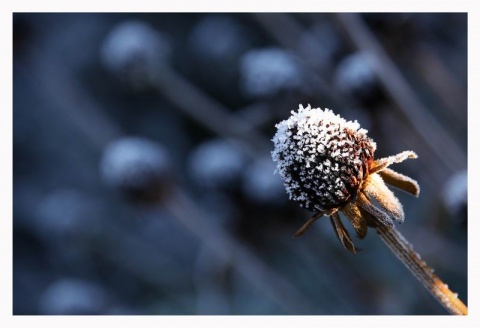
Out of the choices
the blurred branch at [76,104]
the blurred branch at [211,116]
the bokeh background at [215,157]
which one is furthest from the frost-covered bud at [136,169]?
the blurred branch at [76,104]

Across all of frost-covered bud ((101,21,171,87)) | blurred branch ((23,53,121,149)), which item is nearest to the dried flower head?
frost-covered bud ((101,21,171,87))

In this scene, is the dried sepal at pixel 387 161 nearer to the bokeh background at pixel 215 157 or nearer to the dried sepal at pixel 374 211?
the dried sepal at pixel 374 211

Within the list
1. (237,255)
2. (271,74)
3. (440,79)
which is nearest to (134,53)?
(271,74)

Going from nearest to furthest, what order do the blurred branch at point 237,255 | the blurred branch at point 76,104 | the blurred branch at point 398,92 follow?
the blurred branch at point 398,92, the blurred branch at point 237,255, the blurred branch at point 76,104

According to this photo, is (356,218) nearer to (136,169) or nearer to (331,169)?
(331,169)

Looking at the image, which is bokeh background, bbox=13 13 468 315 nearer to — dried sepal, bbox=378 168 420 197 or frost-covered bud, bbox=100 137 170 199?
frost-covered bud, bbox=100 137 170 199
